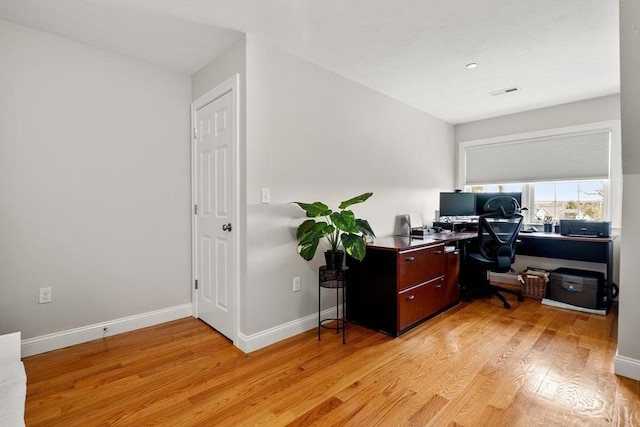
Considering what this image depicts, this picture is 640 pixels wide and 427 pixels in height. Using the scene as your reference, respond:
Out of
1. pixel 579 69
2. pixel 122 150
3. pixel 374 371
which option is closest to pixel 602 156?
pixel 579 69

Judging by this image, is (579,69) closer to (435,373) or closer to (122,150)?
(435,373)

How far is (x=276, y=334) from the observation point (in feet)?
8.12

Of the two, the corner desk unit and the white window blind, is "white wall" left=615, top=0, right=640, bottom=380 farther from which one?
the white window blind

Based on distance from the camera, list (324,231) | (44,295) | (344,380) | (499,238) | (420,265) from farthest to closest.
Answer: (499,238), (420,265), (324,231), (44,295), (344,380)

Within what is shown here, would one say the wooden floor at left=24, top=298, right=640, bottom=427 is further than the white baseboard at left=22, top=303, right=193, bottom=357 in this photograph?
No

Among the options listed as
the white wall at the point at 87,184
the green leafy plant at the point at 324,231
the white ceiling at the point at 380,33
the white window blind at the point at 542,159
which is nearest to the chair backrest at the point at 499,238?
the white window blind at the point at 542,159

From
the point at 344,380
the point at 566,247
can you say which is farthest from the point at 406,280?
the point at 566,247

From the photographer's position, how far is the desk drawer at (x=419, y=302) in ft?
8.46

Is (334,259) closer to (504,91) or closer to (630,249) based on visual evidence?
(630,249)

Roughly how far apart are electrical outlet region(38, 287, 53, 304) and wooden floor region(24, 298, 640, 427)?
383 mm

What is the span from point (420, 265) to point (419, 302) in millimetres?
328

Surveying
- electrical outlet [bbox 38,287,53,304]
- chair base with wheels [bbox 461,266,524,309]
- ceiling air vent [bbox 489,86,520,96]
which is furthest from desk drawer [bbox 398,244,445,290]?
electrical outlet [bbox 38,287,53,304]

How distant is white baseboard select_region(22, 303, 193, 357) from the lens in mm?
2250

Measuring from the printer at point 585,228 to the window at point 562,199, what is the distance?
52 cm
